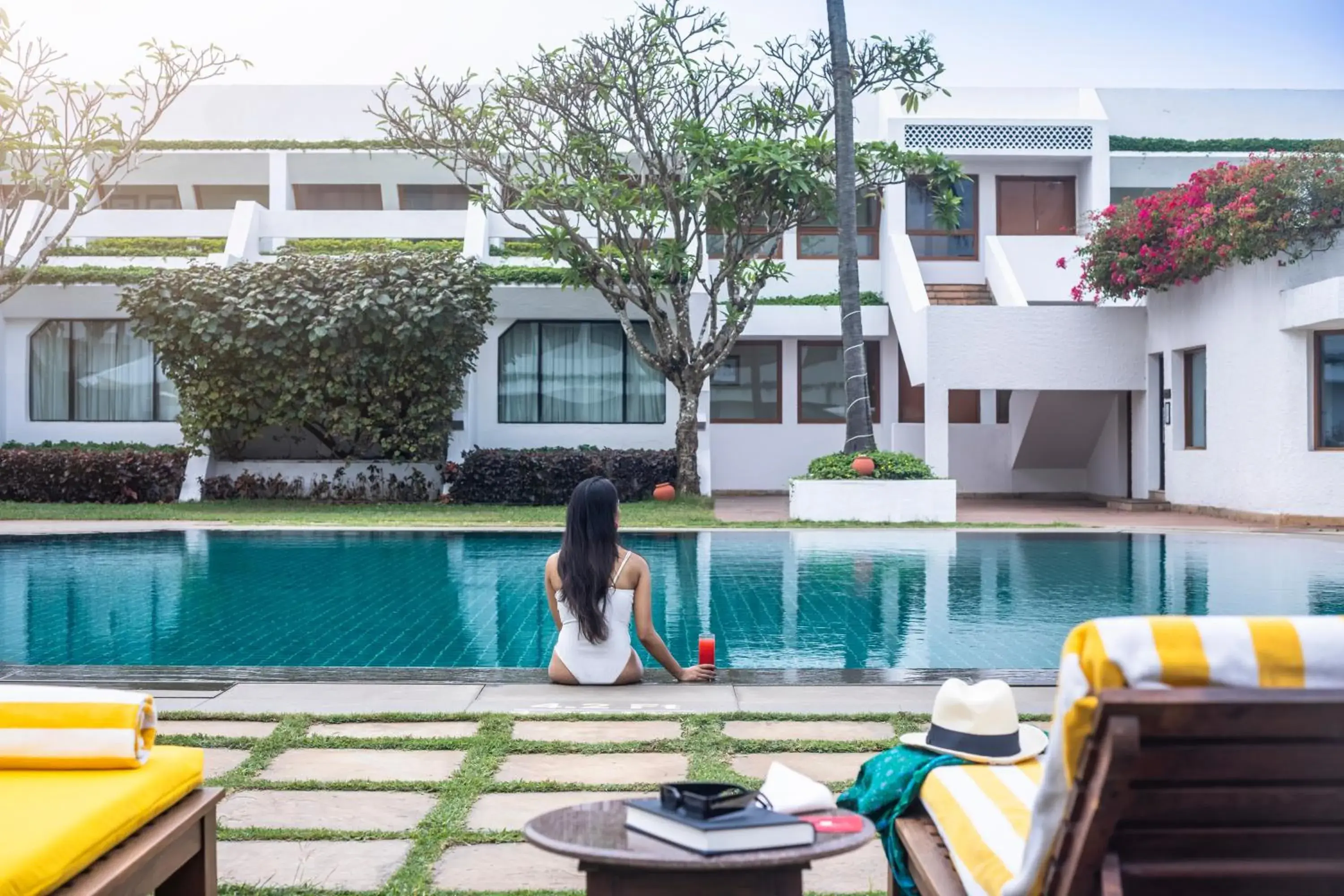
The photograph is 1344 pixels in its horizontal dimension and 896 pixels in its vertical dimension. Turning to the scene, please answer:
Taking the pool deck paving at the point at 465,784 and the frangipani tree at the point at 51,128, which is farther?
the frangipani tree at the point at 51,128

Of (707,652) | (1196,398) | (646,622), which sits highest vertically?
(1196,398)

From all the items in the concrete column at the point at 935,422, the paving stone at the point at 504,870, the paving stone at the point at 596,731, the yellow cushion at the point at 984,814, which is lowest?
the paving stone at the point at 504,870

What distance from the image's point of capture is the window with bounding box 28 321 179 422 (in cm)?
2273

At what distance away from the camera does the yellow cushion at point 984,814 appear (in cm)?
269

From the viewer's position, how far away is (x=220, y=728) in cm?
546

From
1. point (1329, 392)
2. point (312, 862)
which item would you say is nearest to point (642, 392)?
point (1329, 392)

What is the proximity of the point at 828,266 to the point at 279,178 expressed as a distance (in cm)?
1068

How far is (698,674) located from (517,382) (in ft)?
55.2

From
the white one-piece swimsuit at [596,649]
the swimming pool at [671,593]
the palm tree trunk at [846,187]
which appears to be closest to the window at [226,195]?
the swimming pool at [671,593]

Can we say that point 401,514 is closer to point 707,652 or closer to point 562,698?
point 707,652

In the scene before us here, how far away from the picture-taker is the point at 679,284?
1908 centimetres

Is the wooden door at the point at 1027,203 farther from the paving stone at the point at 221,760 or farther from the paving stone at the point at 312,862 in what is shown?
the paving stone at the point at 312,862

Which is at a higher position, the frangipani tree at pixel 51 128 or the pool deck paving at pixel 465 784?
the frangipani tree at pixel 51 128

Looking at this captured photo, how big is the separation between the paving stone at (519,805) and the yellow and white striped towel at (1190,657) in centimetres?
226
